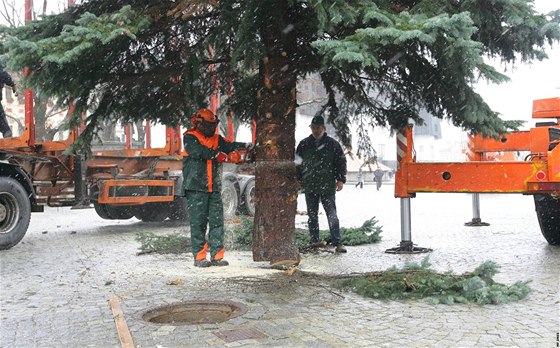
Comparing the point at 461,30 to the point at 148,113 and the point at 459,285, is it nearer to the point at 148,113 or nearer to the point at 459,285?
the point at 459,285

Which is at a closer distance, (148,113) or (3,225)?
(148,113)

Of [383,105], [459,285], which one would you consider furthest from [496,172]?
[459,285]

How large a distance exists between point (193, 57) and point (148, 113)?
134 cm

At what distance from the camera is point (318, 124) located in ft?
26.3

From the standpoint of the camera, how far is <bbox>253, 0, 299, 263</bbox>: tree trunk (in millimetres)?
6176

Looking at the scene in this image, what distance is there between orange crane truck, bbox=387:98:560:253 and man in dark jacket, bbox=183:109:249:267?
2.26 m

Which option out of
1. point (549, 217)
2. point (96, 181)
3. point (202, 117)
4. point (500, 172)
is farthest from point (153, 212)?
point (500, 172)

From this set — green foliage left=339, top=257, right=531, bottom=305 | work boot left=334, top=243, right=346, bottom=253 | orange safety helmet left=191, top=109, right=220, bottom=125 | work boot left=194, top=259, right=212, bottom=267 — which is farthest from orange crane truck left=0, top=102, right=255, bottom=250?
green foliage left=339, top=257, right=531, bottom=305

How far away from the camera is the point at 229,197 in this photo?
13.4m

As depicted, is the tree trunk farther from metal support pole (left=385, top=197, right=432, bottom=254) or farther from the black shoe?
metal support pole (left=385, top=197, right=432, bottom=254)

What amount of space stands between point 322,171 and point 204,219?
2.10 metres

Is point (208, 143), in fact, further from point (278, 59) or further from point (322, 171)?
point (322, 171)

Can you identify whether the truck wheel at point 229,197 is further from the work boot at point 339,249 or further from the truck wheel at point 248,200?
the work boot at point 339,249

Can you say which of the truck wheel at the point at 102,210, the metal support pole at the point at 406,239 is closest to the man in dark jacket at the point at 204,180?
the metal support pole at the point at 406,239
